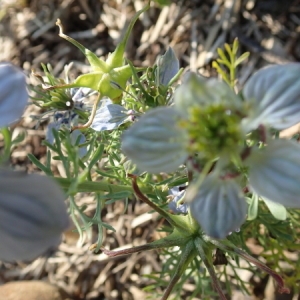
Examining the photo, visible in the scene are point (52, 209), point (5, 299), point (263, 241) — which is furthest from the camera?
point (5, 299)

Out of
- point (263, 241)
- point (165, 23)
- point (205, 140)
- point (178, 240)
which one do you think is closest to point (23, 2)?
point (165, 23)

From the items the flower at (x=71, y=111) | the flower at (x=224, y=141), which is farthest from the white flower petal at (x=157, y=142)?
the flower at (x=71, y=111)

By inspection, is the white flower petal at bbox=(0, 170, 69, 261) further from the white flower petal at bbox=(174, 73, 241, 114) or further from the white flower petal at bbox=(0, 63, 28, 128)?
the white flower petal at bbox=(174, 73, 241, 114)

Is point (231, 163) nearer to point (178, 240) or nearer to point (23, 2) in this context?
point (178, 240)

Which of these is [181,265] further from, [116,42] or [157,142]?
[116,42]

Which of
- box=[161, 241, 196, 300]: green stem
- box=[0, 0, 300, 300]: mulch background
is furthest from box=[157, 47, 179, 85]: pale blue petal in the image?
box=[0, 0, 300, 300]: mulch background

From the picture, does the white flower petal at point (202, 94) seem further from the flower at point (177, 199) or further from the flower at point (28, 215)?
the flower at point (177, 199)
